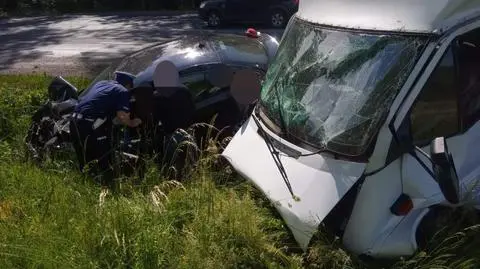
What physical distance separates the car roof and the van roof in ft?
8.90

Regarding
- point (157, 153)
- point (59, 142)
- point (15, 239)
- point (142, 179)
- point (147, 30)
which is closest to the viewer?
point (15, 239)

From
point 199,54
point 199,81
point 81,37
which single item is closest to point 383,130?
point 199,81

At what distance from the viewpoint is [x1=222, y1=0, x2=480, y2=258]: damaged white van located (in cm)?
350

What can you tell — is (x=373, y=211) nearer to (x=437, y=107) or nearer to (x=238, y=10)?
(x=437, y=107)

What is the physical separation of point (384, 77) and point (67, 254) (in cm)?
229

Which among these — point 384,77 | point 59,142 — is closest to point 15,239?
point 59,142

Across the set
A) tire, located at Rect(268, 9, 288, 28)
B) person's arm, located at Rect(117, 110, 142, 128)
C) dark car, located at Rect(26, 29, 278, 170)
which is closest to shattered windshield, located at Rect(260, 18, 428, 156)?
dark car, located at Rect(26, 29, 278, 170)

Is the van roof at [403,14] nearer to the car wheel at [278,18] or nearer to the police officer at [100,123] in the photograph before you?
the police officer at [100,123]

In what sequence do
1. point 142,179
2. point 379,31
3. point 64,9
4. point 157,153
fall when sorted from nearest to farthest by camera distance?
point 379,31 < point 142,179 < point 157,153 < point 64,9

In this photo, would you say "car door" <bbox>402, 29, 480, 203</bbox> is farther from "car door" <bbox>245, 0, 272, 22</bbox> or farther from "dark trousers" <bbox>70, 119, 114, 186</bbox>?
"car door" <bbox>245, 0, 272, 22</bbox>

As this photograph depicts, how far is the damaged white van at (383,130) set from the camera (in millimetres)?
3498

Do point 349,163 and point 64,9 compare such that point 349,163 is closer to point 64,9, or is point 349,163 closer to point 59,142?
point 59,142

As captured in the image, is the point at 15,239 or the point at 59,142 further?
the point at 59,142

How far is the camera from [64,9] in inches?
1227
